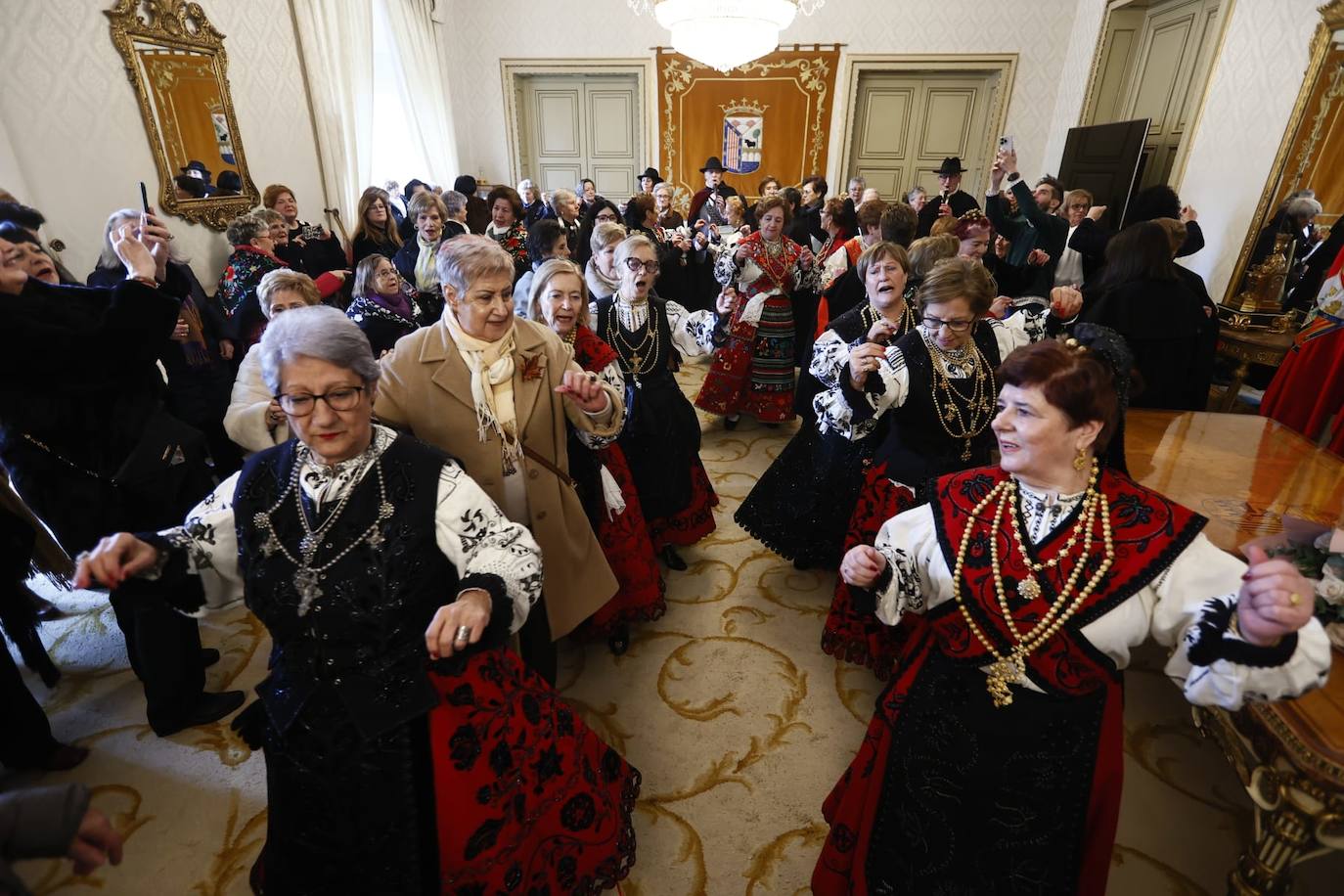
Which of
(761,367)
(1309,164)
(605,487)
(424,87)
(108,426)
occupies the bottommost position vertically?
(761,367)

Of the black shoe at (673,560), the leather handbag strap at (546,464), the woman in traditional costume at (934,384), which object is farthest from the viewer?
the black shoe at (673,560)

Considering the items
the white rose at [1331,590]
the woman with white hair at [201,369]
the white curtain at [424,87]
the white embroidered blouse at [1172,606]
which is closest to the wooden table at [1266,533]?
→ the white rose at [1331,590]

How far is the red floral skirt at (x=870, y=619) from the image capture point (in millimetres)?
2422

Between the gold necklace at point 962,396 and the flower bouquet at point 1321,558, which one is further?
the gold necklace at point 962,396

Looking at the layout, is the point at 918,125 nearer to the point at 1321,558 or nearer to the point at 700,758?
the point at 1321,558

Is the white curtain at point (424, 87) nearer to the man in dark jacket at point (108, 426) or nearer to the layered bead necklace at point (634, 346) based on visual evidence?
the layered bead necklace at point (634, 346)

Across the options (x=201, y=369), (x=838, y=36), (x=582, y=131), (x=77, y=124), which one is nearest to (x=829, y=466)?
(x=201, y=369)

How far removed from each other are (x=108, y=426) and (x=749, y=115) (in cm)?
896

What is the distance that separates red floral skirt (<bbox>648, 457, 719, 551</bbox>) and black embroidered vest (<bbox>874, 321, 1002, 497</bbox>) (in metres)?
1.15

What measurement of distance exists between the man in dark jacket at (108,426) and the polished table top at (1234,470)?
3127 mm

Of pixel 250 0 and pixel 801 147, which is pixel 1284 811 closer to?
pixel 250 0

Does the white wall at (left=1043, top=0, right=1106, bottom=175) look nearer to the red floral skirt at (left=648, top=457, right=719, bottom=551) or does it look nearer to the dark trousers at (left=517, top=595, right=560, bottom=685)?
the red floral skirt at (left=648, top=457, right=719, bottom=551)

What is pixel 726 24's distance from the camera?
5180mm

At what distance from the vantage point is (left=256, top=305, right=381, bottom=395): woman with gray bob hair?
54.0 inches
